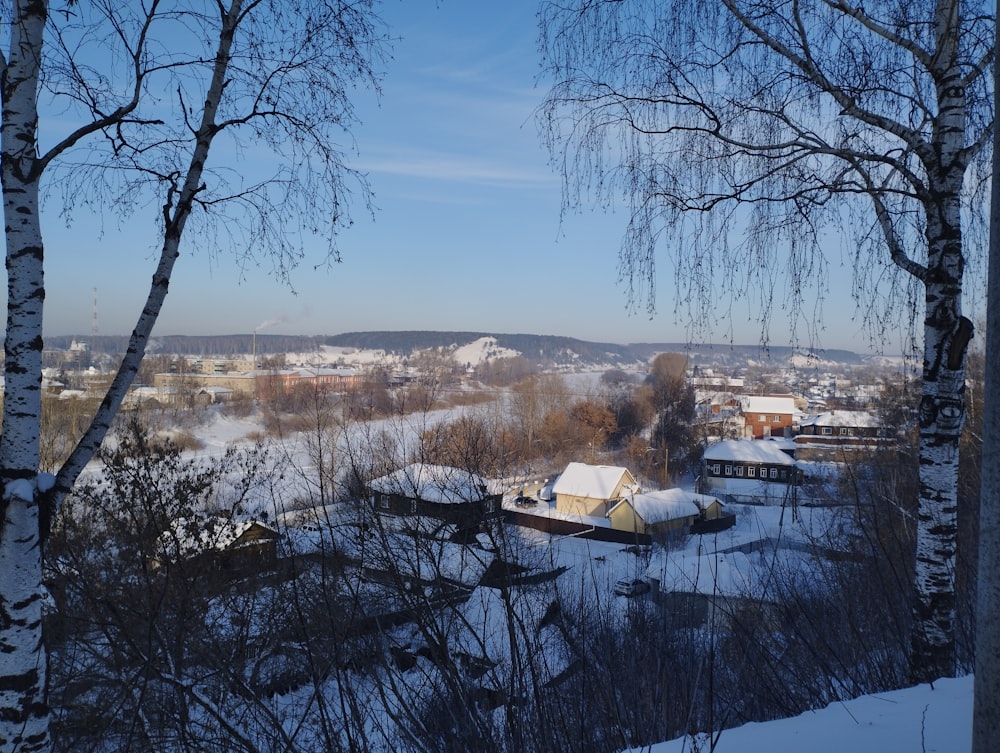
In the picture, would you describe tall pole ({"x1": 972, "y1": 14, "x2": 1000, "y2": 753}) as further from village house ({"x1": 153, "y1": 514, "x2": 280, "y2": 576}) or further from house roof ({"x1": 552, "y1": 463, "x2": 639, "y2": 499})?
house roof ({"x1": 552, "y1": 463, "x2": 639, "y2": 499})

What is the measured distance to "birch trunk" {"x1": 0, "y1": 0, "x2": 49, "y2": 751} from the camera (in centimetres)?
238

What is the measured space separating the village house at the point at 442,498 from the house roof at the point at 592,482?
54.5ft

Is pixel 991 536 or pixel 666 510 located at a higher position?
pixel 991 536

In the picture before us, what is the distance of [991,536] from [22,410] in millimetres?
3029

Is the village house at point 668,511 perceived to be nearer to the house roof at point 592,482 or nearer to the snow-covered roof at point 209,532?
the house roof at point 592,482

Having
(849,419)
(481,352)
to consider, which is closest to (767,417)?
(849,419)

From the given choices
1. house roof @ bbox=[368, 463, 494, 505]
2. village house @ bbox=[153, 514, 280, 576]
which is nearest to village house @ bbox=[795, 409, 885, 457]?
village house @ bbox=[153, 514, 280, 576]

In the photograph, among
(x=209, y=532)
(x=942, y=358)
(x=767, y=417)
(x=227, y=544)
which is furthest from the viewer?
(x=767, y=417)

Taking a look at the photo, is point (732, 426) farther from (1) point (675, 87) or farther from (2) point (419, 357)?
(1) point (675, 87)

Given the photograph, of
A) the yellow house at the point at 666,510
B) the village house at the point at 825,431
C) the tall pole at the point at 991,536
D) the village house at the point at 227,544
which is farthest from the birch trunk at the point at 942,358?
the village house at the point at 825,431

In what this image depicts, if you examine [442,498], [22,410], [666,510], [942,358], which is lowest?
[666,510]

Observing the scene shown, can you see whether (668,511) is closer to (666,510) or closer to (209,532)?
(666,510)

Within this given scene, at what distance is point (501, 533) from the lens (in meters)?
3.31

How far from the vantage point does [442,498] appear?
5039 mm
